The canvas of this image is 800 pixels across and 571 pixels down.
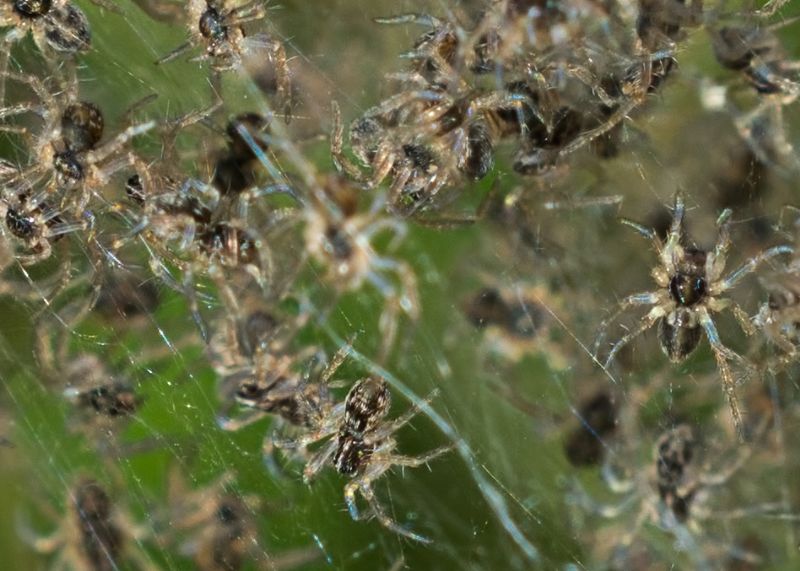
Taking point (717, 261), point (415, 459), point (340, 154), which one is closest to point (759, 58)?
point (717, 261)

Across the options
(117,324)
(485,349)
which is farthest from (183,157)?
(485,349)

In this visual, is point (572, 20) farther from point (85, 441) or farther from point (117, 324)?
point (85, 441)

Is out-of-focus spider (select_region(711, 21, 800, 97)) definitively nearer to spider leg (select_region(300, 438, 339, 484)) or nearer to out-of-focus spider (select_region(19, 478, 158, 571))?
spider leg (select_region(300, 438, 339, 484))

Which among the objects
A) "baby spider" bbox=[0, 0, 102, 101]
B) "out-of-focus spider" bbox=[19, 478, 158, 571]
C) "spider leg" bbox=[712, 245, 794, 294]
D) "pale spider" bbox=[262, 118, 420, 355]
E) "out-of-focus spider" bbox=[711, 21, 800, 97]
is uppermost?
"baby spider" bbox=[0, 0, 102, 101]

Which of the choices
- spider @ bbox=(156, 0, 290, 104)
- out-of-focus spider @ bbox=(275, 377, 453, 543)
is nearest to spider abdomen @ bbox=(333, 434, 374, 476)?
out-of-focus spider @ bbox=(275, 377, 453, 543)

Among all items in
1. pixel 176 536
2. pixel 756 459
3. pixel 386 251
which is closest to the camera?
pixel 386 251

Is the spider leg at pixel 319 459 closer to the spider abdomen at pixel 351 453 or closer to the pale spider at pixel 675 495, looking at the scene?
the spider abdomen at pixel 351 453

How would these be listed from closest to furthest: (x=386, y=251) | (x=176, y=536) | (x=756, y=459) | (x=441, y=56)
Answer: (x=386, y=251)
(x=441, y=56)
(x=176, y=536)
(x=756, y=459)
